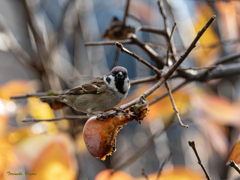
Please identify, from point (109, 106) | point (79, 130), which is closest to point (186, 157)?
point (79, 130)

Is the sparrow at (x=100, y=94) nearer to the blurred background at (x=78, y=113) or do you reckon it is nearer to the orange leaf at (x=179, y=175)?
the blurred background at (x=78, y=113)

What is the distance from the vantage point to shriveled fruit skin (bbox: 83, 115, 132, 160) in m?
1.30

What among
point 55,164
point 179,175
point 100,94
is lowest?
point 179,175

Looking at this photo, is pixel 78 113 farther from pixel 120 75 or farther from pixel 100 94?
pixel 120 75

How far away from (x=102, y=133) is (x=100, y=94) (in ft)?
1.93

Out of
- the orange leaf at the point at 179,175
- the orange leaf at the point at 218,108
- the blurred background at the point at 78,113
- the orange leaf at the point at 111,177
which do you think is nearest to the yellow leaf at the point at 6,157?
the blurred background at the point at 78,113

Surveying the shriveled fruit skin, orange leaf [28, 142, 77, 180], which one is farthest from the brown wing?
orange leaf [28, 142, 77, 180]

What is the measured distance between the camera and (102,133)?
1301mm

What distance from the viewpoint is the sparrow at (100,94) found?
1665mm

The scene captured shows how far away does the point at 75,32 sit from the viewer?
12.3ft

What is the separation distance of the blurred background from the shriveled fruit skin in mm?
892

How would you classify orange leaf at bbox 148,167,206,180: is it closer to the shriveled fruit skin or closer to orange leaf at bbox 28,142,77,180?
orange leaf at bbox 28,142,77,180

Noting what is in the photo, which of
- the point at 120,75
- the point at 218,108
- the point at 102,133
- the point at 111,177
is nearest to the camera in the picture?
the point at 102,133

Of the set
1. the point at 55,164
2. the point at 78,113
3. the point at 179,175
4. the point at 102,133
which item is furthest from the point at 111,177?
the point at 102,133
